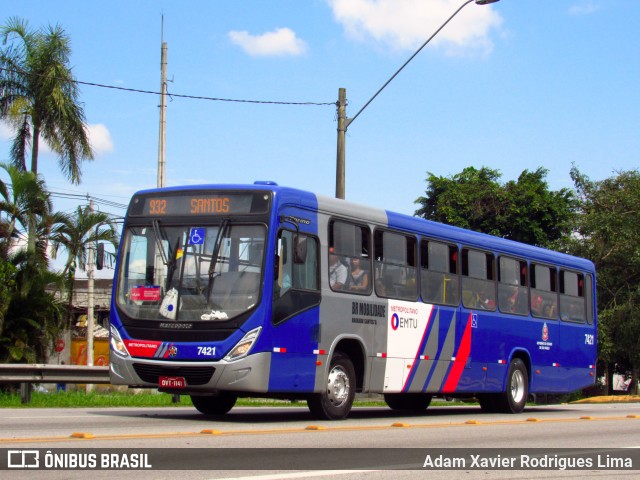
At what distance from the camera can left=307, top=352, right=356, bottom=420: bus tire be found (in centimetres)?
1537

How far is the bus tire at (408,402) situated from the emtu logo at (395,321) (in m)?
3.75

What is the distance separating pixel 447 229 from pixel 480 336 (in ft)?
7.04

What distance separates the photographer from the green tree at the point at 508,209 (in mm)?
57938

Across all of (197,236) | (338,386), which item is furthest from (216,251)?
(338,386)

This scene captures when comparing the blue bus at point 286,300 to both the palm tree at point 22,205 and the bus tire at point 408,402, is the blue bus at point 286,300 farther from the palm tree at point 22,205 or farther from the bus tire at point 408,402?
the palm tree at point 22,205

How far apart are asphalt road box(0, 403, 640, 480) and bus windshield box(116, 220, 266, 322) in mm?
1509

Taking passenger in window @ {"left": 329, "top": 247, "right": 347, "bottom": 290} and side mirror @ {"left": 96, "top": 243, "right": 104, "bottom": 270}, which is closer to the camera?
side mirror @ {"left": 96, "top": 243, "right": 104, "bottom": 270}

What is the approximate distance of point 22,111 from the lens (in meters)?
33.9

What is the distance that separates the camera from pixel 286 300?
1454 cm

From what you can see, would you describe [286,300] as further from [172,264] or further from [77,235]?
[77,235]

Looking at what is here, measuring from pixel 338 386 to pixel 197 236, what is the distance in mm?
3100

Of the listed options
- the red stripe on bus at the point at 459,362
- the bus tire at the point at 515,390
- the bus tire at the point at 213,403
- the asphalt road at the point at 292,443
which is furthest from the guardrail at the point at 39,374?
the bus tire at the point at 515,390

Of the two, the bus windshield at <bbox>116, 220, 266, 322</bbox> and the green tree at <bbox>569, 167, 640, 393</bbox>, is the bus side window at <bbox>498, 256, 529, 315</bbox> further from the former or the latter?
the green tree at <bbox>569, 167, 640, 393</bbox>

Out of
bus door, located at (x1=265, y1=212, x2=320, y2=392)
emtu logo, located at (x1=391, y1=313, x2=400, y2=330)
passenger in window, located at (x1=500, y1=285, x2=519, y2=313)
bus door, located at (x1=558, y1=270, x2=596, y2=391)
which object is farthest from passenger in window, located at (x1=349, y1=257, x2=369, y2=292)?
bus door, located at (x1=558, y1=270, x2=596, y2=391)
